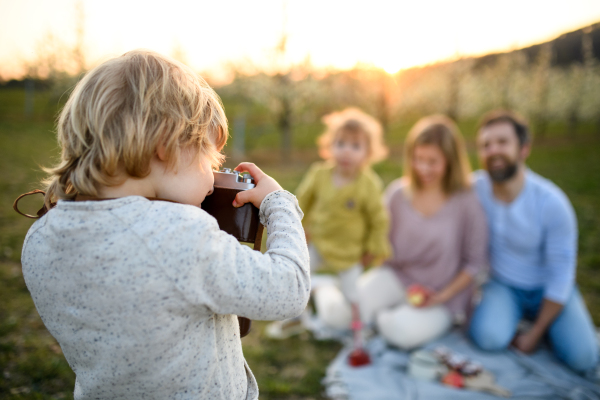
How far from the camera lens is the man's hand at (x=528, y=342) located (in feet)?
12.0

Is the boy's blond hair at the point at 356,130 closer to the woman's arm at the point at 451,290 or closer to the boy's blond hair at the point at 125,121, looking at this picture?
the woman's arm at the point at 451,290

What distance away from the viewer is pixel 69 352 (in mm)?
1164

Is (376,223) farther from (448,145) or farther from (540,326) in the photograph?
(540,326)

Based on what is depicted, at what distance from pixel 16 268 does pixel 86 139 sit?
477cm

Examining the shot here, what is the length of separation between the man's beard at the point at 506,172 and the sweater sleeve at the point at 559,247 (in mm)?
439

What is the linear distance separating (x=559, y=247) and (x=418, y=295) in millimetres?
1471

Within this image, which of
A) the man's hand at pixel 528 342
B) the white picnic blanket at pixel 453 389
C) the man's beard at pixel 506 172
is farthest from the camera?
the man's beard at pixel 506 172

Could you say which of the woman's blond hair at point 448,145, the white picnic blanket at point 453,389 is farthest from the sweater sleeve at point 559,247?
the woman's blond hair at point 448,145

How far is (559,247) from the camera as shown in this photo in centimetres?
363

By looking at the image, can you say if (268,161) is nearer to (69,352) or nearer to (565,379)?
(565,379)

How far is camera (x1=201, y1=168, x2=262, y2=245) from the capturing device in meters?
1.38

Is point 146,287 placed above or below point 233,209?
below

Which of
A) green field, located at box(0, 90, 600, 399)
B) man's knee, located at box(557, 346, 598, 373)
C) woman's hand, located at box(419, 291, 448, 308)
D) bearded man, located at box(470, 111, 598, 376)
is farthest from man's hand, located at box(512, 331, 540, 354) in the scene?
green field, located at box(0, 90, 600, 399)

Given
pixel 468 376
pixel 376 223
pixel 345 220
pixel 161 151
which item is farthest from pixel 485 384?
pixel 161 151
